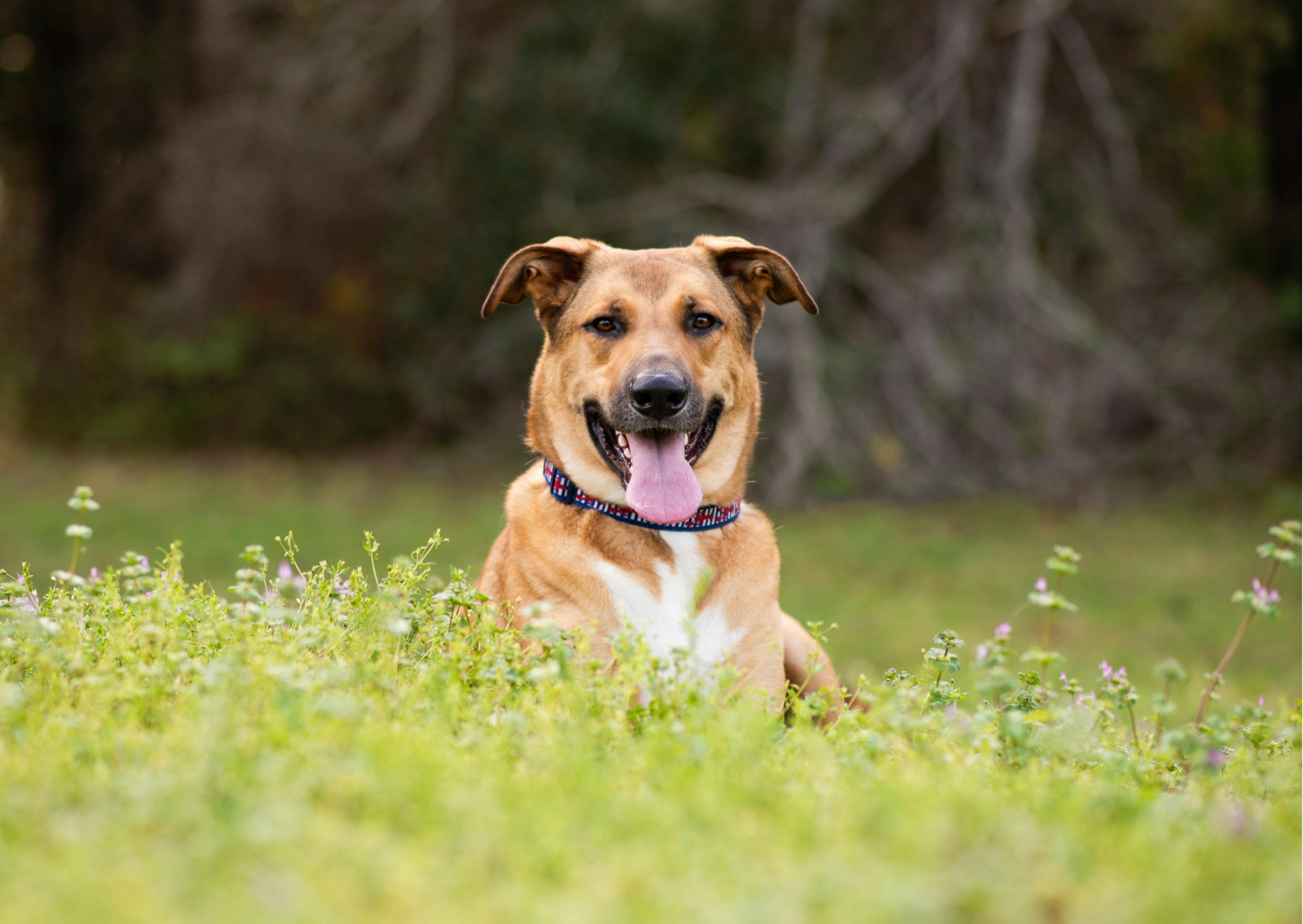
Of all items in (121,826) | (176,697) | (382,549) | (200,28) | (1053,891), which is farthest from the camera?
(200,28)

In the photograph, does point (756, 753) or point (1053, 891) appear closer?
point (1053, 891)

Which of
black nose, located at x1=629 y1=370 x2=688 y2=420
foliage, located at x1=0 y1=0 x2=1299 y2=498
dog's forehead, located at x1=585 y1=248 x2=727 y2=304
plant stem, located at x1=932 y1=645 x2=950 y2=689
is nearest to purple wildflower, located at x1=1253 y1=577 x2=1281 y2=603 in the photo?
plant stem, located at x1=932 y1=645 x2=950 y2=689

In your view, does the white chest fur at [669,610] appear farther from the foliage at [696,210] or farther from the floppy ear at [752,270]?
the foliage at [696,210]

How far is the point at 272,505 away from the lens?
1330 centimetres

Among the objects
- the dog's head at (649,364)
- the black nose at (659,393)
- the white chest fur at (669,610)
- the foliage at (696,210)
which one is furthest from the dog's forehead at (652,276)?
the foliage at (696,210)

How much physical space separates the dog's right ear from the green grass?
3.57 m

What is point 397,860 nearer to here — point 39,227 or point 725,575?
point 725,575

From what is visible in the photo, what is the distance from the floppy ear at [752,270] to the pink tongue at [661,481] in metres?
0.84

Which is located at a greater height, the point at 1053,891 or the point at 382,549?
the point at 382,549

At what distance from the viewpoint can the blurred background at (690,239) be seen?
12.2 m

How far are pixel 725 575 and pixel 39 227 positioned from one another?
692 inches

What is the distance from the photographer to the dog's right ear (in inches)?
174

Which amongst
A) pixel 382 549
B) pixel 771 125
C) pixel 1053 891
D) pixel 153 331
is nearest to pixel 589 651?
pixel 1053 891

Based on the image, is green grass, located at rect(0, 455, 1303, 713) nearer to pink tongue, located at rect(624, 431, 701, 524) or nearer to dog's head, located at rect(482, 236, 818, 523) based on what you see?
dog's head, located at rect(482, 236, 818, 523)
